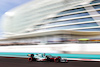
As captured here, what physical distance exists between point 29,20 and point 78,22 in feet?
66.6

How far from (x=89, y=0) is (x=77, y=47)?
1390cm

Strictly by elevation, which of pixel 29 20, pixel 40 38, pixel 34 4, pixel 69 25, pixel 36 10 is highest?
pixel 34 4

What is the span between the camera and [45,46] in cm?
2875

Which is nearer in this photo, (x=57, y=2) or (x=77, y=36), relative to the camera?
(x=77, y=36)

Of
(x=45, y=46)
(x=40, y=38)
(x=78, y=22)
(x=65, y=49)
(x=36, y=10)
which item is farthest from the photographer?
(x=36, y=10)

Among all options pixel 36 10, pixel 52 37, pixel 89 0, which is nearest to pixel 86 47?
pixel 52 37

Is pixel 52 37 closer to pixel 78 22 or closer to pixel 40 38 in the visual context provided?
pixel 40 38

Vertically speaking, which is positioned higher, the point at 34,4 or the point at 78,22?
the point at 34,4

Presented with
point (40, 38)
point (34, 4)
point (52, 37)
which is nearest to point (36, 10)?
point (34, 4)

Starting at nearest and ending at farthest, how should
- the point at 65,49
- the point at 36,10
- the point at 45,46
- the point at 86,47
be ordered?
the point at 86,47, the point at 65,49, the point at 45,46, the point at 36,10

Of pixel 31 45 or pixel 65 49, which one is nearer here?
pixel 65 49

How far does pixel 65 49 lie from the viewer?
26.2 meters

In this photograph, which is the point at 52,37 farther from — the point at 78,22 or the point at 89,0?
the point at 89,0

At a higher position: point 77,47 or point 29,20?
point 29,20
